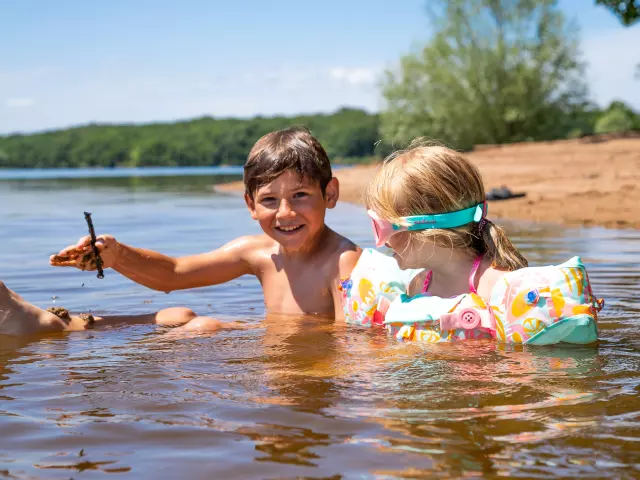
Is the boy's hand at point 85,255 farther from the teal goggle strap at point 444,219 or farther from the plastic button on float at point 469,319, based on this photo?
the plastic button on float at point 469,319

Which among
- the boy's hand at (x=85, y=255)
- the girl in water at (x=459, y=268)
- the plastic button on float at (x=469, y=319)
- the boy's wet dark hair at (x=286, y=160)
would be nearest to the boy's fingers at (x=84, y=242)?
the boy's hand at (x=85, y=255)

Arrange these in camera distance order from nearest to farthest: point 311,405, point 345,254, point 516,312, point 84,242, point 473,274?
point 311,405 < point 516,312 < point 473,274 < point 84,242 < point 345,254

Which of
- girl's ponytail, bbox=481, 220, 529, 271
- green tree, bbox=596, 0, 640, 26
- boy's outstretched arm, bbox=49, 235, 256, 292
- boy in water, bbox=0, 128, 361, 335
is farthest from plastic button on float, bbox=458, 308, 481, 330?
green tree, bbox=596, 0, 640, 26

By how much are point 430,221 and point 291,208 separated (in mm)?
873

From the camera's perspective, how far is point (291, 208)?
4055mm

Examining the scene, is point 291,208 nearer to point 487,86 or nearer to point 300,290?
point 300,290

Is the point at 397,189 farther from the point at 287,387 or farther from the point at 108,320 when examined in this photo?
the point at 108,320

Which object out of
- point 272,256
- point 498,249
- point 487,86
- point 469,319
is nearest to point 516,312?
point 469,319

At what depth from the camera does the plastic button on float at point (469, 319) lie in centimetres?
339

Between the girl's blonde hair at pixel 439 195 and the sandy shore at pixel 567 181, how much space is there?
6.50 meters

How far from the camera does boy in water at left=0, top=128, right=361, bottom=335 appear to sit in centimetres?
403

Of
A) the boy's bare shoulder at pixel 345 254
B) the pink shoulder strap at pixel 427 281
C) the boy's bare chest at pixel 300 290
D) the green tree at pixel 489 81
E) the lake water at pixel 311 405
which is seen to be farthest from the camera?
the green tree at pixel 489 81

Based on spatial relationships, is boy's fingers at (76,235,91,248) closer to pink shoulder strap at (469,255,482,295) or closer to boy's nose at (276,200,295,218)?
boy's nose at (276,200,295,218)

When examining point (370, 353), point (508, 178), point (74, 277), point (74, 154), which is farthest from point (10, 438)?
point (74, 154)
